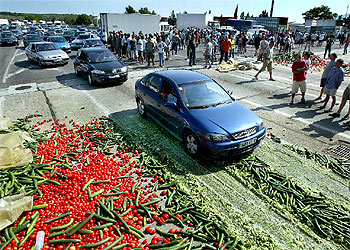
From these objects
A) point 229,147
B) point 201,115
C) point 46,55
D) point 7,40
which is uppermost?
point 7,40

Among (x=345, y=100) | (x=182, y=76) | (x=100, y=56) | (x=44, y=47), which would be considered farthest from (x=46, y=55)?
(x=345, y=100)

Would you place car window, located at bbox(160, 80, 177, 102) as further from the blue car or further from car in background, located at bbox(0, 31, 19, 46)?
car in background, located at bbox(0, 31, 19, 46)

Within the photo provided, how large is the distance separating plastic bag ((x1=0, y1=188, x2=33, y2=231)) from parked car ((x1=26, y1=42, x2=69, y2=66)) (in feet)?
50.6

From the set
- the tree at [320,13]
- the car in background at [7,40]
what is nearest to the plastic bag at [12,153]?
the car in background at [7,40]

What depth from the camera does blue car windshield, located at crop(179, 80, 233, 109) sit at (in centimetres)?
654

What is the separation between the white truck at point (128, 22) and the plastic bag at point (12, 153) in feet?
80.3

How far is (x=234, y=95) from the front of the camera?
37.2 ft

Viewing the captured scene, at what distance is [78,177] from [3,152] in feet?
5.80

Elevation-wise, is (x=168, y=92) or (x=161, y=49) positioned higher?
(x=161, y=49)

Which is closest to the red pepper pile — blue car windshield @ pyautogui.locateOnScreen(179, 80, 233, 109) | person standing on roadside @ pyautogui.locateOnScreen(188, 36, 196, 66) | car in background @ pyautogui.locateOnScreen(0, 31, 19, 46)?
blue car windshield @ pyautogui.locateOnScreen(179, 80, 233, 109)

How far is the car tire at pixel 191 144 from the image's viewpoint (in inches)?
235

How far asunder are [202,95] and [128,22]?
24918 millimetres

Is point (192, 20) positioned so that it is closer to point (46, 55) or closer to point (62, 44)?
point (62, 44)

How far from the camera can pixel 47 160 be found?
240 inches
